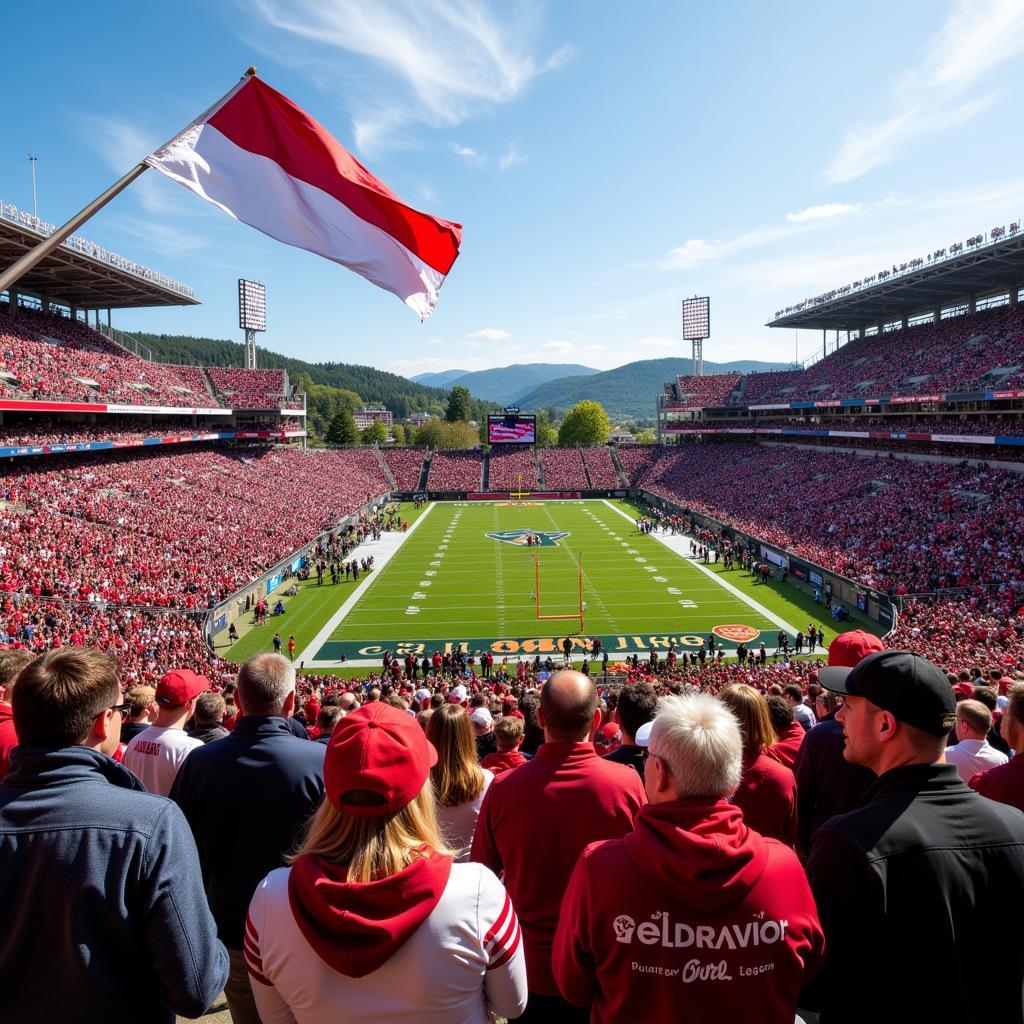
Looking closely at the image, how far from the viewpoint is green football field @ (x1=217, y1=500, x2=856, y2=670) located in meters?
26.0

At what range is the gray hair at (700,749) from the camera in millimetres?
2309

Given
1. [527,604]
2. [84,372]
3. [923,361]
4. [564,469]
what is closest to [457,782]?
[527,604]

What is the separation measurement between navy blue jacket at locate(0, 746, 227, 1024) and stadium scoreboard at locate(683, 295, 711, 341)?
9726 cm

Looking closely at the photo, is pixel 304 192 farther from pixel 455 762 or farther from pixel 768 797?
pixel 768 797

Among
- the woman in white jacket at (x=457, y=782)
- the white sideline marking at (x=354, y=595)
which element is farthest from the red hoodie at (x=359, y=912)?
the white sideline marking at (x=354, y=595)

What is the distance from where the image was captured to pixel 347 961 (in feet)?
6.65

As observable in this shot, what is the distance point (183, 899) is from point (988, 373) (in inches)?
1827

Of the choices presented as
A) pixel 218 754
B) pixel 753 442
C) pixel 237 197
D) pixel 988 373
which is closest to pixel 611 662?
pixel 237 197

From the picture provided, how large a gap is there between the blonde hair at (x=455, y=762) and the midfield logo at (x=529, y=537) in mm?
40006

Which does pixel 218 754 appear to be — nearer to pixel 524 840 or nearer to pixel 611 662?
pixel 524 840

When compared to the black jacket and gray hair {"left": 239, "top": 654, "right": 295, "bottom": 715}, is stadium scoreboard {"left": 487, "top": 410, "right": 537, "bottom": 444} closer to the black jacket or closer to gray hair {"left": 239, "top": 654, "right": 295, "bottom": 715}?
gray hair {"left": 239, "top": 654, "right": 295, "bottom": 715}

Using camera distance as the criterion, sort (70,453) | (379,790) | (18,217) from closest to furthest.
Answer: (379,790) < (18,217) < (70,453)

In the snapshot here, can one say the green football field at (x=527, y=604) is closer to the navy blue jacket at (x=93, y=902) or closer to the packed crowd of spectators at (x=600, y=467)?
the navy blue jacket at (x=93, y=902)

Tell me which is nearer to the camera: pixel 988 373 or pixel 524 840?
pixel 524 840
